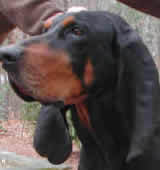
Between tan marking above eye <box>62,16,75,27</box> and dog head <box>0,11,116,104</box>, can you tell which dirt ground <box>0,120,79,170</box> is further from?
tan marking above eye <box>62,16,75,27</box>

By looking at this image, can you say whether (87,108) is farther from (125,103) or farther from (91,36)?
(91,36)

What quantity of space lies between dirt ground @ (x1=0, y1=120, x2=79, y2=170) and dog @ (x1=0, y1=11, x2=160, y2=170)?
4361 millimetres

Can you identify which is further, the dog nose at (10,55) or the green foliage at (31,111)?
the green foliage at (31,111)

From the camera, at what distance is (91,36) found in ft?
8.32

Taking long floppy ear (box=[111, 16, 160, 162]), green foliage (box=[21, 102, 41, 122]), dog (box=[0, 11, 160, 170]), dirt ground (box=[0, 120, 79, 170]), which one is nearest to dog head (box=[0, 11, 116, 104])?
dog (box=[0, 11, 160, 170])

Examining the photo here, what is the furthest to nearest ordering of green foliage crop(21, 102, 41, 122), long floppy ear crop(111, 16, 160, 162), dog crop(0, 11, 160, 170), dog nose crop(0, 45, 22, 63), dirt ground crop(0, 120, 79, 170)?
green foliage crop(21, 102, 41, 122) → dirt ground crop(0, 120, 79, 170) → long floppy ear crop(111, 16, 160, 162) → dog crop(0, 11, 160, 170) → dog nose crop(0, 45, 22, 63)

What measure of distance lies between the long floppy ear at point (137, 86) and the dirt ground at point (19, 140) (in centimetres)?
457

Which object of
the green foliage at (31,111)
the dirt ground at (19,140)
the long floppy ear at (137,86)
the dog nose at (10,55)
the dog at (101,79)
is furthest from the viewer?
the green foliage at (31,111)

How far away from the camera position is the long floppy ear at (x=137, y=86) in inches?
97.7

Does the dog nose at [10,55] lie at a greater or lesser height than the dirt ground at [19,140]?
greater

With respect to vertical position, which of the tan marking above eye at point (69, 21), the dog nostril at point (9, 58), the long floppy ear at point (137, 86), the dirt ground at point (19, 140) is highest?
the tan marking above eye at point (69, 21)

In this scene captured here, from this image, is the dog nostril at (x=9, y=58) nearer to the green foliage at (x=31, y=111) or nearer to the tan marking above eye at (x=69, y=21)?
the tan marking above eye at (x=69, y=21)

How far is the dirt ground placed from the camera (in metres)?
8.07

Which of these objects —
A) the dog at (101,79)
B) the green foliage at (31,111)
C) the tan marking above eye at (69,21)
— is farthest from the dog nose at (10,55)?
the green foliage at (31,111)
